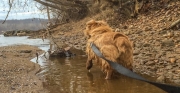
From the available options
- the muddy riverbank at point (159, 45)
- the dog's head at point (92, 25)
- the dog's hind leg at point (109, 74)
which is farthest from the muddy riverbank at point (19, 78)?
the muddy riverbank at point (159, 45)

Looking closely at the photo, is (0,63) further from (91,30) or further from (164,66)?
(164,66)

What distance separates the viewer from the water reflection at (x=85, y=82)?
Result: 13.8ft

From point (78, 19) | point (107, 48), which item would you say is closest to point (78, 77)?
point (107, 48)

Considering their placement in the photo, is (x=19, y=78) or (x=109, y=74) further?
(x=19, y=78)

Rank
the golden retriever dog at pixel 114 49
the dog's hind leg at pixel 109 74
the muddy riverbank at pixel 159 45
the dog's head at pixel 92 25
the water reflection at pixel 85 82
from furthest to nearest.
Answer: the dog's head at pixel 92 25 → the muddy riverbank at pixel 159 45 → the dog's hind leg at pixel 109 74 → the golden retriever dog at pixel 114 49 → the water reflection at pixel 85 82

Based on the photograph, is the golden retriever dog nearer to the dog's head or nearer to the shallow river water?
the shallow river water

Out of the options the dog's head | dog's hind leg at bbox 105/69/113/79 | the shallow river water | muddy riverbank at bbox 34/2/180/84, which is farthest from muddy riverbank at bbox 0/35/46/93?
muddy riverbank at bbox 34/2/180/84

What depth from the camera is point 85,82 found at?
15.7 ft

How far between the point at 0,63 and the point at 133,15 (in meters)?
7.52

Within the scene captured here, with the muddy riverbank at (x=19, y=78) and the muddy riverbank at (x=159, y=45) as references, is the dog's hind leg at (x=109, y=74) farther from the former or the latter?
the muddy riverbank at (x=19, y=78)

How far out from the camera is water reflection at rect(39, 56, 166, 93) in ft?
13.8

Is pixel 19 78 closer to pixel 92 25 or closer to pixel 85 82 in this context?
pixel 85 82

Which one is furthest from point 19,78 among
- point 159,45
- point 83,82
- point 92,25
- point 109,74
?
point 159,45

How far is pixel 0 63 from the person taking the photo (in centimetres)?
657
